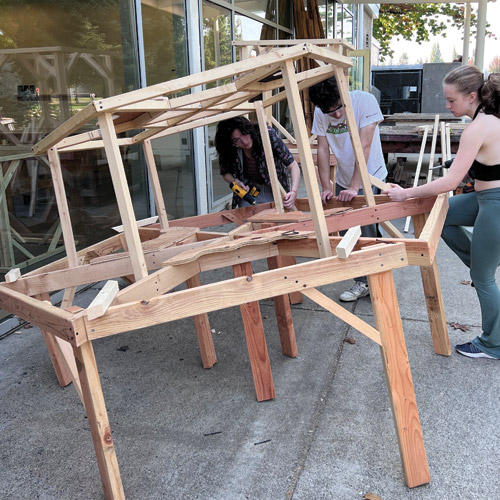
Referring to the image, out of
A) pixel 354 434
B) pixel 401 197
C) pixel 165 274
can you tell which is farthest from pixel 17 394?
pixel 401 197

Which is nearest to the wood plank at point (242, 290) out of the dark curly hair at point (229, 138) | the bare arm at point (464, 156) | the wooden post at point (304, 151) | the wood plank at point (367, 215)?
the wooden post at point (304, 151)

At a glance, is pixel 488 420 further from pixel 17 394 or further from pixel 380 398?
pixel 17 394

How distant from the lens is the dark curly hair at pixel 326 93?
3.37 meters

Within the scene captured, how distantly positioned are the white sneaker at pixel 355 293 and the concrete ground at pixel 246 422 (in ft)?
1.72

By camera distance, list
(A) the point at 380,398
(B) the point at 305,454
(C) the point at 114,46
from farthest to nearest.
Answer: (C) the point at 114,46 < (A) the point at 380,398 < (B) the point at 305,454

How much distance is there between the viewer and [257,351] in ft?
9.18

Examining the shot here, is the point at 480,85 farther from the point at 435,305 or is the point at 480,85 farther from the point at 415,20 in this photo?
the point at 415,20

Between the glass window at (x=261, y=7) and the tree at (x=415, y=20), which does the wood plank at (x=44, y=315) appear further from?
the tree at (x=415, y=20)

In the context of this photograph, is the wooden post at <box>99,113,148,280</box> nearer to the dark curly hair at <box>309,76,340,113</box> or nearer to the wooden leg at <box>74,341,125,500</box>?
the wooden leg at <box>74,341,125,500</box>

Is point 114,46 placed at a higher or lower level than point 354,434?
higher

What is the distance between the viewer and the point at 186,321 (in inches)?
158

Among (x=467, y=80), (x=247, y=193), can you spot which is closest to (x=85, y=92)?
(x=247, y=193)

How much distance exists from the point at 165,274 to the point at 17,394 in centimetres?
146

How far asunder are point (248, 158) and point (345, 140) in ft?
2.54
